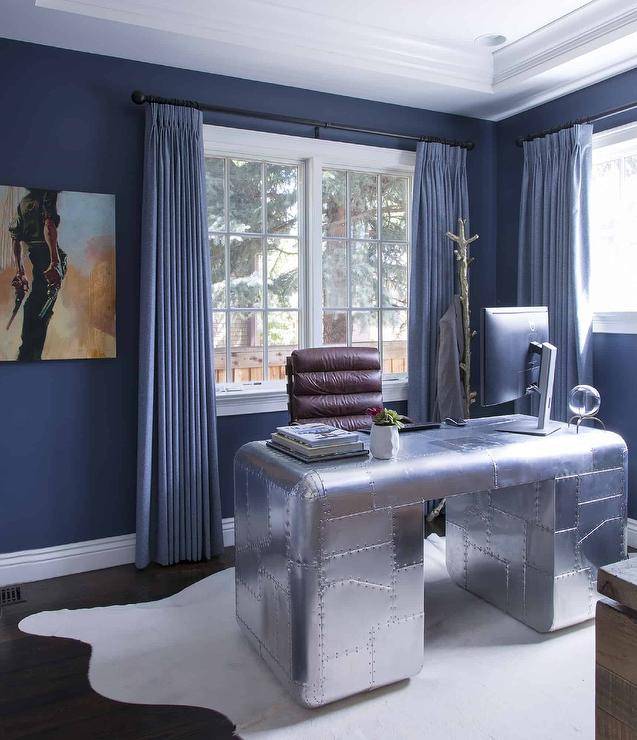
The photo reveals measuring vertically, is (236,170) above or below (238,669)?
above

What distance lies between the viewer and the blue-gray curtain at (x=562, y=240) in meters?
3.72

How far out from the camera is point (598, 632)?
968 mm

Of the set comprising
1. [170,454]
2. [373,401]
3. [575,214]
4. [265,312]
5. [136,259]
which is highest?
[575,214]

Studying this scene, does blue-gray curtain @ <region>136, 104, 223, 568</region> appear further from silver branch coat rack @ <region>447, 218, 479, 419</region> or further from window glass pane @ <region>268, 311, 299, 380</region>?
silver branch coat rack @ <region>447, 218, 479, 419</region>

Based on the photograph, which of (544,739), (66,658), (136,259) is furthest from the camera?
(136,259)

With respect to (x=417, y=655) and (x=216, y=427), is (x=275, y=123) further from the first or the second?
(x=417, y=655)

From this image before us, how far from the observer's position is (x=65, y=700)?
216 centimetres

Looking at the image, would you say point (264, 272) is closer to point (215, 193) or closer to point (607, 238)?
point (215, 193)

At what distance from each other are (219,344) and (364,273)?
3.56 feet

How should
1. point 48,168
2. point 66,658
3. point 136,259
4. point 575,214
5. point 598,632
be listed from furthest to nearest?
point 575,214
point 136,259
point 48,168
point 66,658
point 598,632

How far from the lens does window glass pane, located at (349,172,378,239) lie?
4156mm

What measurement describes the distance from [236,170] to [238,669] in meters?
2.66

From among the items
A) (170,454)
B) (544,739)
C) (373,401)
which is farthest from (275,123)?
(544,739)

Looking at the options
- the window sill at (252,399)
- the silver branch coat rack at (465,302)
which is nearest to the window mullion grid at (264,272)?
the window sill at (252,399)
